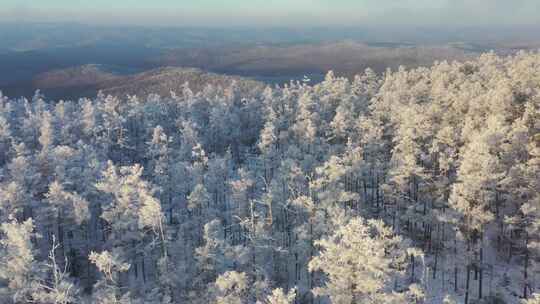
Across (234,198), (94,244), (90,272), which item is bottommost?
(90,272)

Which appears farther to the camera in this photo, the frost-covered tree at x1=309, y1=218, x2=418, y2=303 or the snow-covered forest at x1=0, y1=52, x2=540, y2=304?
the snow-covered forest at x1=0, y1=52, x2=540, y2=304

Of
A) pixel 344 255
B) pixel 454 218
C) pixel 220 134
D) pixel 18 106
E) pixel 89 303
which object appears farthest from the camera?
pixel 18 106

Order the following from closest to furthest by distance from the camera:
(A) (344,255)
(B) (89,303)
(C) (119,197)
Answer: (A) (344,255) < (B) (89,303) < (C) (119,197)

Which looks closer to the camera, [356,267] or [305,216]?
[356,267]

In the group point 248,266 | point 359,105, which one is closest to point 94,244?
point 248,266

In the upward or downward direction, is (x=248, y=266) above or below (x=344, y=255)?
below

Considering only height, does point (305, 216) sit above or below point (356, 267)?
below

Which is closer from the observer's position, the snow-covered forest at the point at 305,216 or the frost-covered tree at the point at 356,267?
the frost-covered tree at the point at 356,267

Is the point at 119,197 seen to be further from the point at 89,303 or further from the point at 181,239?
the point at 89,303
